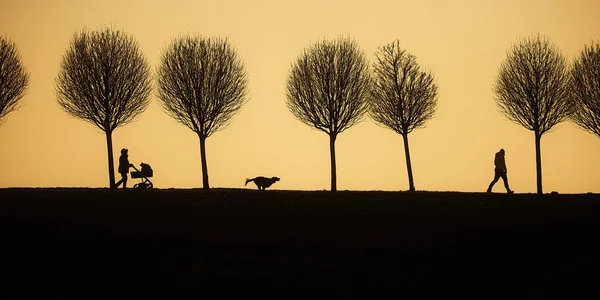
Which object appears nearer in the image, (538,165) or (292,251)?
(292,251)

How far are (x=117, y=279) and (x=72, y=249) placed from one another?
3.16 meters

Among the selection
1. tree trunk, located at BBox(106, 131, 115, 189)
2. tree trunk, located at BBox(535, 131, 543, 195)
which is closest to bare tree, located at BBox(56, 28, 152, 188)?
tree trunk, located at BBox(106, 131, 115, 189)

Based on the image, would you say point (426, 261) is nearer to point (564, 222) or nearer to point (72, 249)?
point (564, 222)

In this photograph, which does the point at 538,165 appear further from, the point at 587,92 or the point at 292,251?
the point at 292,251

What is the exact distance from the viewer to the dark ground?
17312 mm

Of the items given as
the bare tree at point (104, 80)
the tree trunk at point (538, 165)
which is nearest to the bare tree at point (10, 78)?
the bare tree at point (104, 80)

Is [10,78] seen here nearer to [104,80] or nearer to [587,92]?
[104,80]

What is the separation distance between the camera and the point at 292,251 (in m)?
20.2

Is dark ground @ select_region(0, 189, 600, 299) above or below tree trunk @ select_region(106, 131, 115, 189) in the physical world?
below

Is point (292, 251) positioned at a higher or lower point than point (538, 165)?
lower

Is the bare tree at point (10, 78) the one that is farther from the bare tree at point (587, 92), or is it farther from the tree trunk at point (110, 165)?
the bare tree at point (587, 92)

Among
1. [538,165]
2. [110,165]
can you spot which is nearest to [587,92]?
[538,165]

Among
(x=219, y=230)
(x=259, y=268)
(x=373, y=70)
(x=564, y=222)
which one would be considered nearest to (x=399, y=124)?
(x=373, y=70)

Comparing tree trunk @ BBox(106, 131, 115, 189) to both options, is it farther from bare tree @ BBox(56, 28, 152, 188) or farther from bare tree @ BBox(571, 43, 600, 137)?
bare tree @ BBox(571, 43, 600, 137)
